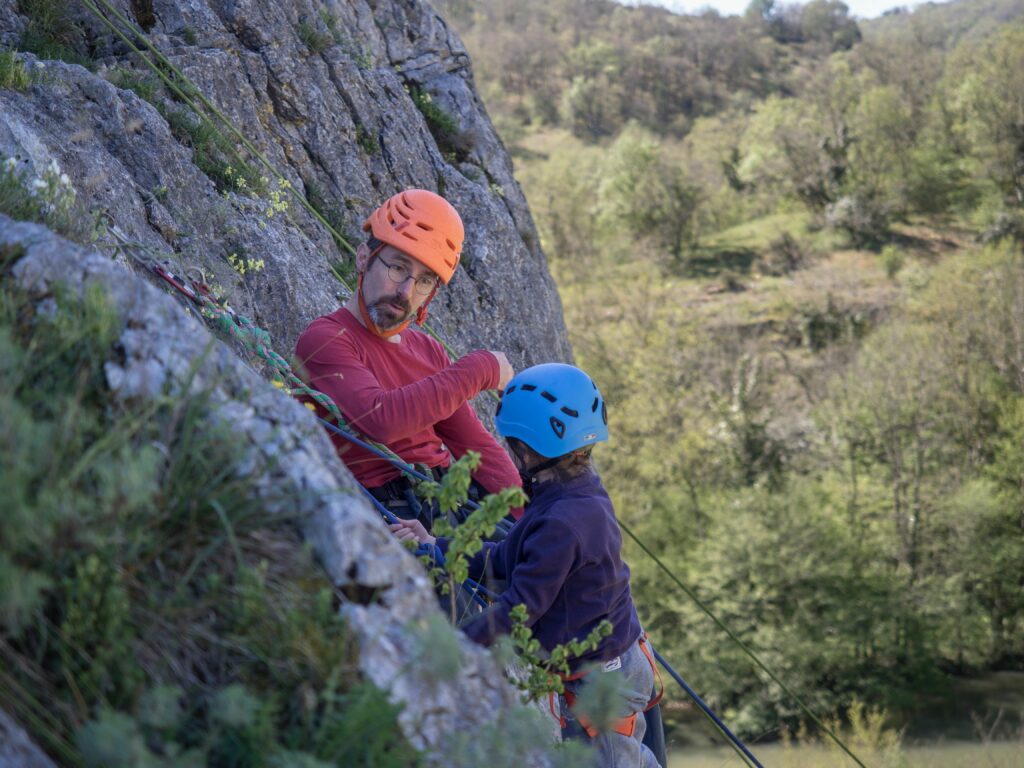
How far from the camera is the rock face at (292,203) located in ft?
7.44

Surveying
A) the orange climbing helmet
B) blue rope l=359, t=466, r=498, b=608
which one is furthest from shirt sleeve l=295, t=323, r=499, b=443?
the orange climbing helmet

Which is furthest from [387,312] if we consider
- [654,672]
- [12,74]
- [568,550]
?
[12,74]

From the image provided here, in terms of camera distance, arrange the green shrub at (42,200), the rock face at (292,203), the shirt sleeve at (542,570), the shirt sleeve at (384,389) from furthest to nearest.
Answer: the shirt sleeve at (384,389) < the shirt sleeve at (542,570) < the green shrub at (42,200) < the rock face at (292,203)

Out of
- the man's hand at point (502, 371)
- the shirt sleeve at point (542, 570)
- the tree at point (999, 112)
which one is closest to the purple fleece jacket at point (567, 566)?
the shirt sleeve at point (542, 570)

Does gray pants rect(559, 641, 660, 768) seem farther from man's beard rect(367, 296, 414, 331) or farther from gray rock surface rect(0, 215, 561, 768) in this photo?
man's beard rect(367, 296, 414, 331)

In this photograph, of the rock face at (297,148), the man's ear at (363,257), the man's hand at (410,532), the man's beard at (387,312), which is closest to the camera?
the man's hand at (410,532)

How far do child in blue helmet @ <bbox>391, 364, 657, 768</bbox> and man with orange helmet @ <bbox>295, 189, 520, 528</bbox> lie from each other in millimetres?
406

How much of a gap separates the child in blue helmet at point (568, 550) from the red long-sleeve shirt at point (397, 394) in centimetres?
37

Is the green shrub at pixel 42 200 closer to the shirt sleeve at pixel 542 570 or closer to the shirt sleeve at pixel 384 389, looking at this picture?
the shirt sleeve at pixel 384 389

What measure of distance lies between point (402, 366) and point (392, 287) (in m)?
0.35

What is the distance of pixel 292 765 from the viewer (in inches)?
71.2

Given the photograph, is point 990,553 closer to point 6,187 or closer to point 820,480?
point 820,480

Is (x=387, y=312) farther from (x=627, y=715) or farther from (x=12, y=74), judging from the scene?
(x=12, y=74)

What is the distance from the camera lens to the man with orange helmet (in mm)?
4020
